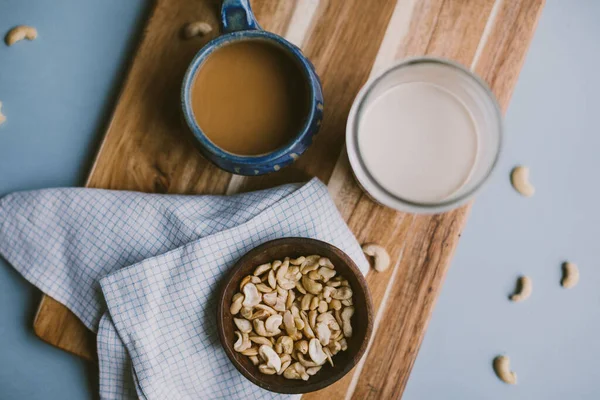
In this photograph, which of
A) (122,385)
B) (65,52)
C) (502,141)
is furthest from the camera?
(65,52)

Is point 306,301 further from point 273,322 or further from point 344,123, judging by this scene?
point 344,123

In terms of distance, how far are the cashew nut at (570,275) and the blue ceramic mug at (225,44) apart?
0.52 m

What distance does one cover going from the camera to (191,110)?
1.92 ft

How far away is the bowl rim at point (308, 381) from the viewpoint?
1.88 feet

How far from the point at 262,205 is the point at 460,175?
0.24m

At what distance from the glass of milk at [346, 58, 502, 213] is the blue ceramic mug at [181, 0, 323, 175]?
6 centimetres

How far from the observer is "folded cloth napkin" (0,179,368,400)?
636 millimetres

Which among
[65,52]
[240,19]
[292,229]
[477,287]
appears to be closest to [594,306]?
[477,287]

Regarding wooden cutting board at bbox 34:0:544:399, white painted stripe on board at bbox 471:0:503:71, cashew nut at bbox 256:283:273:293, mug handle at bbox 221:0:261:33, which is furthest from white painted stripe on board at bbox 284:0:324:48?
cashew nut at bbox 256:283:273:293

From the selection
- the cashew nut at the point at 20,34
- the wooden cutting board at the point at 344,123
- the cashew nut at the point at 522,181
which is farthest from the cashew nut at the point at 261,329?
the cashew nut at the point at 20,34

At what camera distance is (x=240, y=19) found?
22.7 inches

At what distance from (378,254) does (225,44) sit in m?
0.32

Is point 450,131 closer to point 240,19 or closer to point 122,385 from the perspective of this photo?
point 240,19

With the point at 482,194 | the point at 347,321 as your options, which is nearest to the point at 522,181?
the point at 482,194
